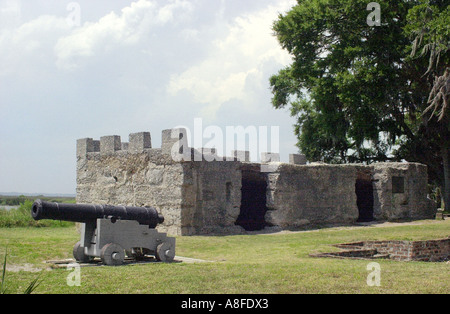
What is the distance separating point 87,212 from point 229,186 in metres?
8.67

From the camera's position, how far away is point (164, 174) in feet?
57.0

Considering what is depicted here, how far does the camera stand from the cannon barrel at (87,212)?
9.67m

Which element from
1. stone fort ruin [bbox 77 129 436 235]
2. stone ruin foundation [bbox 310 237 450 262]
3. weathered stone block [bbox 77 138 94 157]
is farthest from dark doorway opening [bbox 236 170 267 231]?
stone ruin foundation [bbox 310 237 450 262]

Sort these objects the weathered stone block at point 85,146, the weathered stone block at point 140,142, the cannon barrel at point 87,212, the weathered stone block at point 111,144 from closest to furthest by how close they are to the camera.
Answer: the cannon barrel at point 87,212 < the weathered stone block at point 140,142 < the weathered stone block at point 111,144 < the weathered stone block at point 85,146

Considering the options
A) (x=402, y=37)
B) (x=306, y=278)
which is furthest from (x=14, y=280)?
(x=402, y=37)

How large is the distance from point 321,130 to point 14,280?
24618 millimetres

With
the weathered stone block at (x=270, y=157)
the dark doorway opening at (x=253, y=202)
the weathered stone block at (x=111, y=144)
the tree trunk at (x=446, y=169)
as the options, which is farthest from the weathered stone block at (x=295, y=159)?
the tree trunk at (x=446, y=169)

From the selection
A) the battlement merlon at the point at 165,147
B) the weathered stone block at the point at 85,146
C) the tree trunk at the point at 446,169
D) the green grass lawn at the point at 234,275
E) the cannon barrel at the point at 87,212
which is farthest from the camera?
the tree trunk at the point at 446,169

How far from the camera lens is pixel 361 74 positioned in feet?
82.1

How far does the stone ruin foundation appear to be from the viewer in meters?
13.2

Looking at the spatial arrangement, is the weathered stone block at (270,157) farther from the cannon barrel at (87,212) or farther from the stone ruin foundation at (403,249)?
the cannon barrel at (87,212)

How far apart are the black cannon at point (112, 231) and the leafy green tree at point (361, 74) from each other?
1633 cm

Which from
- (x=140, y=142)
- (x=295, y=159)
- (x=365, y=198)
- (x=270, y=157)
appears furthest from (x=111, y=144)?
(x=365, y=198)
